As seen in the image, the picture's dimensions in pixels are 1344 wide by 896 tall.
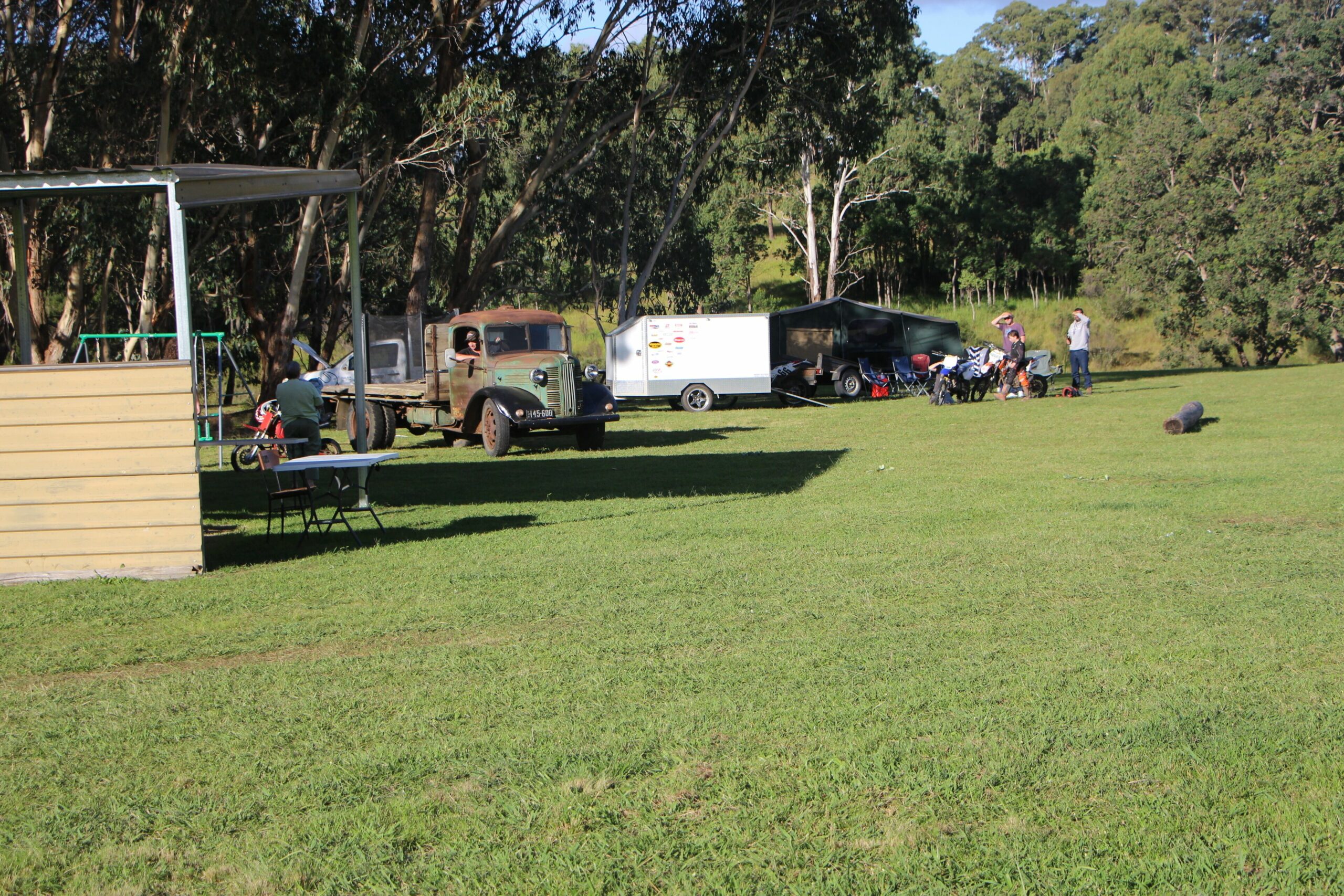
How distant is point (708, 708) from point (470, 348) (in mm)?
12957

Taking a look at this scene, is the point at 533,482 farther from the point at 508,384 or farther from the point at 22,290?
the point at 22,290

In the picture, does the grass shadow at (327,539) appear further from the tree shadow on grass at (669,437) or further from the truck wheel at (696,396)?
the truck wheel at (696,396)

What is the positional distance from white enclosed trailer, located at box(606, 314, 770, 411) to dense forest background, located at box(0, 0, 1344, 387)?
427 centimetres

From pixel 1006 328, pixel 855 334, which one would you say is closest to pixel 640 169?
pixel 855 334

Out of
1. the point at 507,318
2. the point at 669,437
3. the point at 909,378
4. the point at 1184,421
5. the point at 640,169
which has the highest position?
the point at 640,169

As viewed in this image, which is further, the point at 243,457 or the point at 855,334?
the point at 855,334

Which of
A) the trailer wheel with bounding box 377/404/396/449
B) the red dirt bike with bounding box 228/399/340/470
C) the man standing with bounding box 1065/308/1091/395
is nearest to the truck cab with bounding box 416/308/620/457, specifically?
the trailer wheel with bounding box 377/404/396/449

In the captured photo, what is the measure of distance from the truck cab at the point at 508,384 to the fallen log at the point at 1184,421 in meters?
7.39

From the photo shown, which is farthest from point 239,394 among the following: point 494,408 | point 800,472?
point 800,472

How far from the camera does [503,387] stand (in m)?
16.5

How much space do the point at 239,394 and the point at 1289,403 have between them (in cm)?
2654

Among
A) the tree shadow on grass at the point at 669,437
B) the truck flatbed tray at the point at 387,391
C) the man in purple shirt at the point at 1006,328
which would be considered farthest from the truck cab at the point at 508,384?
the man in purple shirt at the point at 1006,328

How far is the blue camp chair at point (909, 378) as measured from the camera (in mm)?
28703

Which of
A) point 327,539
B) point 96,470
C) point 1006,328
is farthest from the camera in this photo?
point 1006,328
